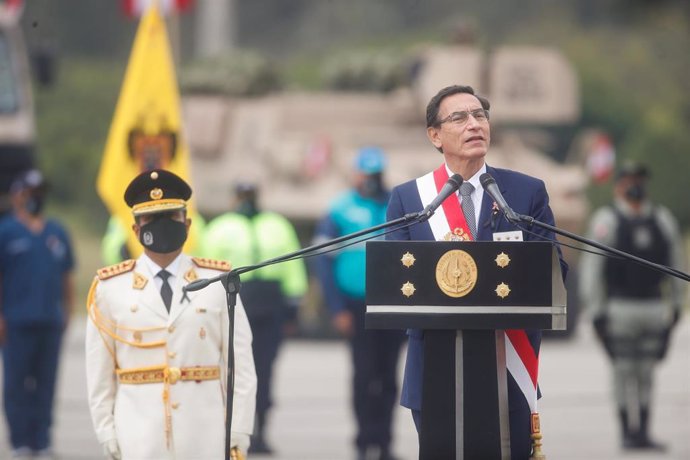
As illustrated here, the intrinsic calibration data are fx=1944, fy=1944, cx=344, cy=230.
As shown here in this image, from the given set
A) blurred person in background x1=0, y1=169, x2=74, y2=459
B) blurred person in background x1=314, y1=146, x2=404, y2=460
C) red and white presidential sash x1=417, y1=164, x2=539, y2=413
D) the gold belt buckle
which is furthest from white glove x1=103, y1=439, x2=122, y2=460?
blurred person in background x1=0, y1=169, x2=74, y2=459

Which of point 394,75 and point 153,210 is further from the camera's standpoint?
point 394,75

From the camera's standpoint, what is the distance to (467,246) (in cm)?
603

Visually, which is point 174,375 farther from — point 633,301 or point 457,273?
point 633,301

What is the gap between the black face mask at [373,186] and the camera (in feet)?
41.7

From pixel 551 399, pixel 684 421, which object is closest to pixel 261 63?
pixel 551 399

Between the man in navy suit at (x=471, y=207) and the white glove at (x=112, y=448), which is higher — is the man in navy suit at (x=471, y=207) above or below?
above

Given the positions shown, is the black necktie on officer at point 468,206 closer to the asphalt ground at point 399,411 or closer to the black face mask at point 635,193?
the asphalt ground at point 399,411

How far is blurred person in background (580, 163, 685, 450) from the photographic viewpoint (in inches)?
518

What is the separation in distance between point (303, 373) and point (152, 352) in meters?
11.4

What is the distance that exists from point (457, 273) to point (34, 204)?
23.8 ft

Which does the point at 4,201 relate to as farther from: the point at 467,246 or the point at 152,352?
the point at 467,246

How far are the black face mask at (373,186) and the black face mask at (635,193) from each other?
1800 mm

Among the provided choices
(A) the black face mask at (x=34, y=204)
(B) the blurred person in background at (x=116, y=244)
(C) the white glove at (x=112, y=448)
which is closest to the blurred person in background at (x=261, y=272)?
(B) the blurred person in background at (x=116, y=244)

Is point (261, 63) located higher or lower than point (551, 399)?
higher
